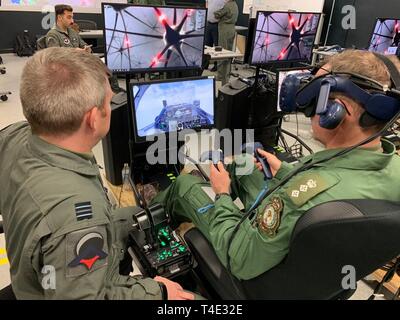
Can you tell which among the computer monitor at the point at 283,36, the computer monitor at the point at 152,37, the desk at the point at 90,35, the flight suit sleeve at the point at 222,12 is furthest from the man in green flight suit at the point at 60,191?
the flight suit sleeve at the point at 222,12

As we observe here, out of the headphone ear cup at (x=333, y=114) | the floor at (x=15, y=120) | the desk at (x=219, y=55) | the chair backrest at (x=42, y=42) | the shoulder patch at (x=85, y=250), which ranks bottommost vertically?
the floor at (x=15, y=120)

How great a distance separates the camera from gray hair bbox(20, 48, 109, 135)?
0.87m

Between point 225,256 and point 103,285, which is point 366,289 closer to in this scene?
point 225,256

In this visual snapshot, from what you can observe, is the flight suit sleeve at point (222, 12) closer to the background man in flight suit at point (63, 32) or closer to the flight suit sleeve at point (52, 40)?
the background man in flight suit at point (63, 32)

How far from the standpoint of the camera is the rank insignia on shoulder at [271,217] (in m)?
0.96

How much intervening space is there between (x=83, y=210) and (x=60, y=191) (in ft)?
0.25

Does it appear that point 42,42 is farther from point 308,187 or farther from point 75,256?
point 308,187

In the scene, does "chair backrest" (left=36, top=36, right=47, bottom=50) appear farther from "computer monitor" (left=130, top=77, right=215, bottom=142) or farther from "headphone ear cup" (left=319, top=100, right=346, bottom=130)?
"headphone ear cup" (left=319, top=100, right=346, bottom=130)

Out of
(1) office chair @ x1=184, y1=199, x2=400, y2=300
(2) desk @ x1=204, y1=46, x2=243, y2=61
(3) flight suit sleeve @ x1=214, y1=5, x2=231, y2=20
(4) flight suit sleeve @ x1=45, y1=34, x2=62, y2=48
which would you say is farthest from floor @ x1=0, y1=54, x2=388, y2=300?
(2) desk @ x1=204, y1=46, x2=243, y2=61

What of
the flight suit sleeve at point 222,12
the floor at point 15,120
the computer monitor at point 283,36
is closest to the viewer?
the floor at point 15,120

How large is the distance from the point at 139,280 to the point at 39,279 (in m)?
0.32

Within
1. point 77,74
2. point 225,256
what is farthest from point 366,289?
point 77,74

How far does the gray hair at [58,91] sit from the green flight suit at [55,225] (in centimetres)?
7

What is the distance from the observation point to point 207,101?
1832mm
